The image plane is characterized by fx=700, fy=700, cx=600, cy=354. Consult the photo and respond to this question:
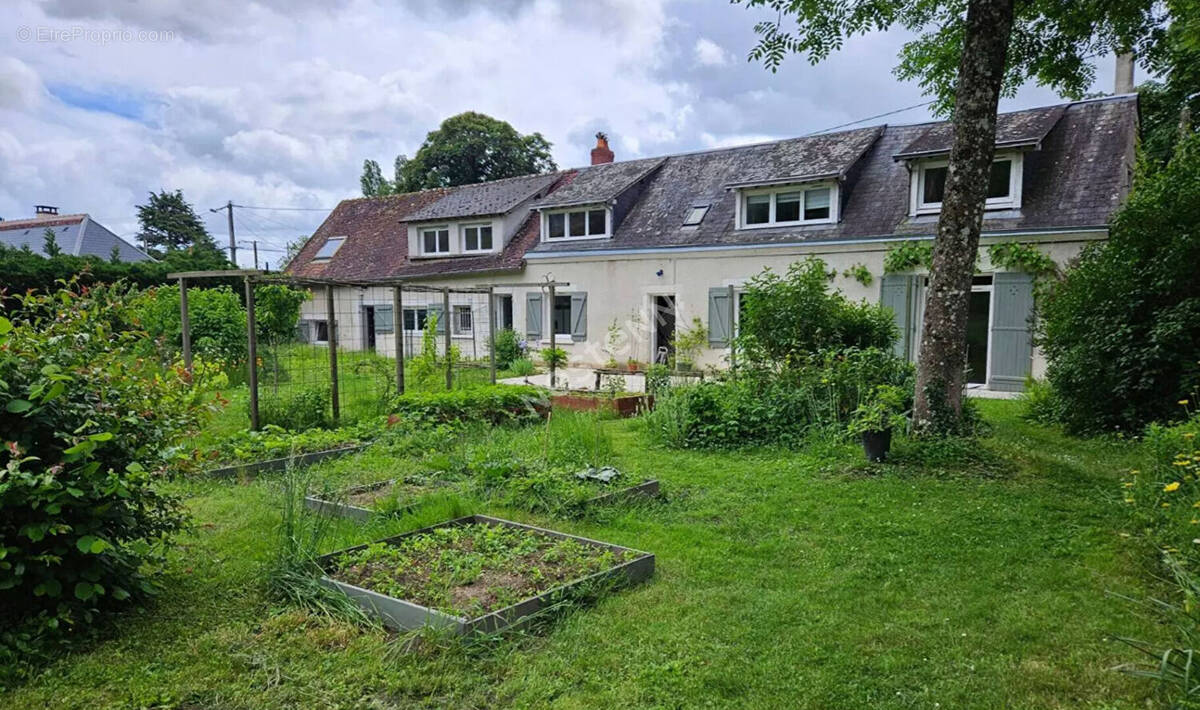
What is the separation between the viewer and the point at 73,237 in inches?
1136

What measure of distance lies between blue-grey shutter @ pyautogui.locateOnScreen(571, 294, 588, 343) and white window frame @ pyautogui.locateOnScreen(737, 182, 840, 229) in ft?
14.7

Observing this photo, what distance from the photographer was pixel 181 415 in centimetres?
380

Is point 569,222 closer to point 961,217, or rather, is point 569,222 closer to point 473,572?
point 961,217

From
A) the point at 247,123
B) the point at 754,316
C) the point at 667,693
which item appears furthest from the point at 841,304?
the point at 247,123

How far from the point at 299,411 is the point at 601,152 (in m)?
15.8

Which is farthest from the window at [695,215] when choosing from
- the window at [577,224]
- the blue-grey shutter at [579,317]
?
the blue-grey shutter at [579,317]

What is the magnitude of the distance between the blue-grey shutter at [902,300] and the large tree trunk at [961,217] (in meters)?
7.01

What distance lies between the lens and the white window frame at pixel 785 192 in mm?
15078

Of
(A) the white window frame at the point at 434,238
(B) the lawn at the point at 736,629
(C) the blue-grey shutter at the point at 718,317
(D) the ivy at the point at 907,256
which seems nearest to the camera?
(B) the lawn at the point at 736,629

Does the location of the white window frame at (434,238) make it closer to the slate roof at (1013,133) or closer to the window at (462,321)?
the window at (462,321)

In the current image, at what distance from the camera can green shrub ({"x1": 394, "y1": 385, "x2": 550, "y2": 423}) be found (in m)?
8.45

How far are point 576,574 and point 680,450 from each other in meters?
3.86

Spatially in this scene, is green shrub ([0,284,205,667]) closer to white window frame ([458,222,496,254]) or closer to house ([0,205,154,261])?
white window frame ([458,222,496,254])

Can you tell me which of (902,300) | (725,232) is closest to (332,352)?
(725,232)
